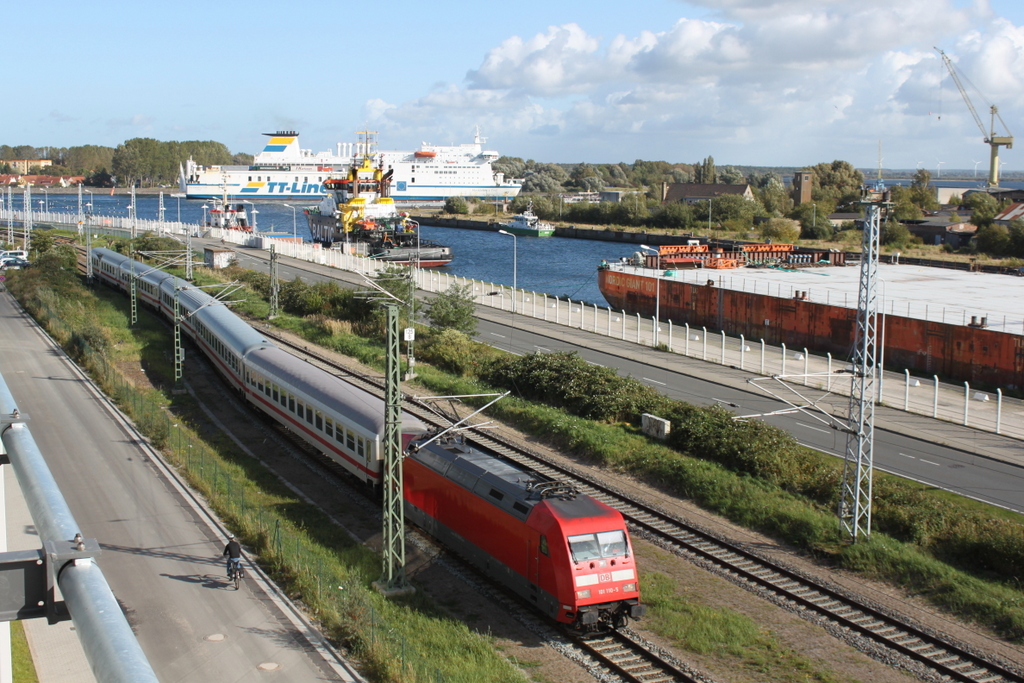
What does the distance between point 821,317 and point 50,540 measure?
158ft

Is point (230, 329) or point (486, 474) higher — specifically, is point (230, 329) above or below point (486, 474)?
above

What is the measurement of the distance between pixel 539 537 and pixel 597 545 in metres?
1.01

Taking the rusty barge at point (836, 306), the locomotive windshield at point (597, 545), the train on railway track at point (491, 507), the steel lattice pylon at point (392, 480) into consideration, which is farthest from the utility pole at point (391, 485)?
the rusty barge at point (836, 306)

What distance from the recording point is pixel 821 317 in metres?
49.2

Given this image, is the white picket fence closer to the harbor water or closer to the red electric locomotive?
the harbor water

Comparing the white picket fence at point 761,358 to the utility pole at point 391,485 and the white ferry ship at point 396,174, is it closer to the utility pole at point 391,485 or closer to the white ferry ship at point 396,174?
the utility pole at point 391,485

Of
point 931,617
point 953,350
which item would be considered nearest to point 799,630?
point 931,617

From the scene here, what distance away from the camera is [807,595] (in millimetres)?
17672

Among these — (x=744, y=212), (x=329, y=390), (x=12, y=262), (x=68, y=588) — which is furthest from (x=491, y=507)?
(x=744, y=212)

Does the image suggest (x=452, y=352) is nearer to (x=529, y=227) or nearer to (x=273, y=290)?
(x=273, y=290)

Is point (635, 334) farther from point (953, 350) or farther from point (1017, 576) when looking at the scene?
point (1017, 576)

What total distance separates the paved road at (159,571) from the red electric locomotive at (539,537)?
12.3ft

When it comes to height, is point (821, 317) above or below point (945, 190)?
below

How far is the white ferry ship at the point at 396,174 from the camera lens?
190 metres
